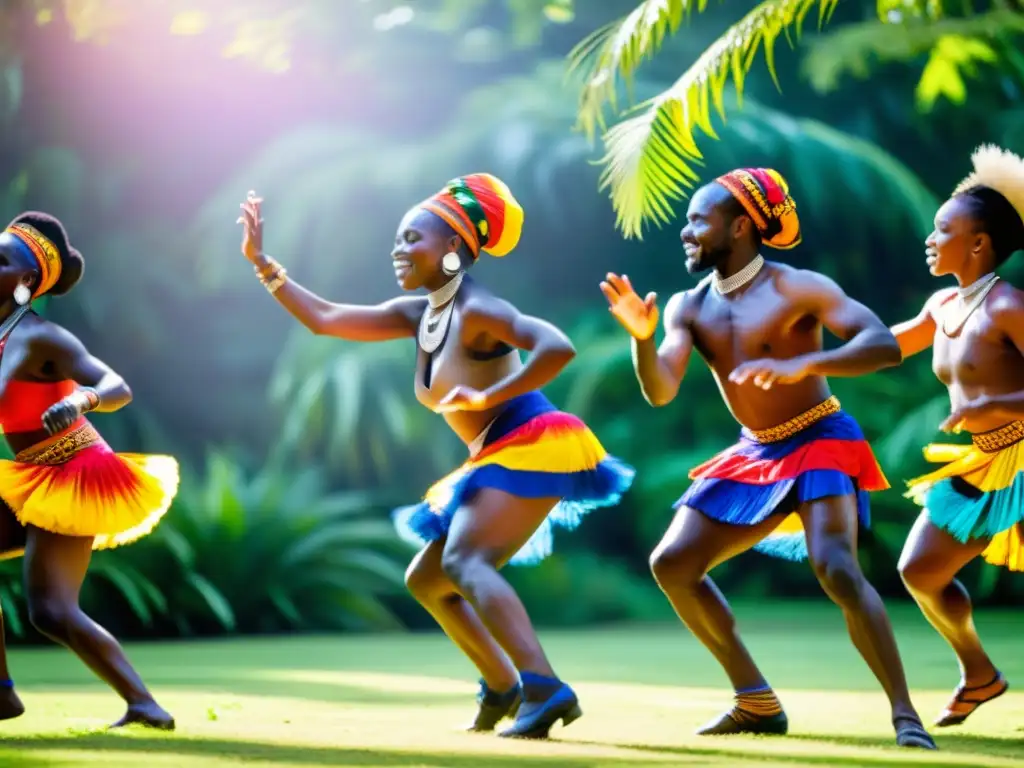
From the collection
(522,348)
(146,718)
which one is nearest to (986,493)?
(522,348)

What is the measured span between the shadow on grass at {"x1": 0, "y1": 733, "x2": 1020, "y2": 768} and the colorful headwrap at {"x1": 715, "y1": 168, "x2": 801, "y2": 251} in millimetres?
1392

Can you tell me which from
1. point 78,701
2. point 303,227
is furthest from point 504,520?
point 303,227

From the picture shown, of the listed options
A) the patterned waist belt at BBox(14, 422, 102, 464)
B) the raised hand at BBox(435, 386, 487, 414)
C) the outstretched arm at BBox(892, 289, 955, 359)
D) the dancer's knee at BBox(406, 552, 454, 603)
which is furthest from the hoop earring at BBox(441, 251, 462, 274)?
the outstretched arm at BBox(892, 289, 955, 359)

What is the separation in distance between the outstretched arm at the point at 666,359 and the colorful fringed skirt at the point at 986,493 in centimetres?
78

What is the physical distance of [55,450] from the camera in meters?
4.25

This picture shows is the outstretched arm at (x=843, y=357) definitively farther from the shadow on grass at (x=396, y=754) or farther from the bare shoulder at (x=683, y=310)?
the shadow on grass at (x=396, y=754)

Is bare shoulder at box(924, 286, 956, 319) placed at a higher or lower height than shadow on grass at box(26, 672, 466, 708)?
higher

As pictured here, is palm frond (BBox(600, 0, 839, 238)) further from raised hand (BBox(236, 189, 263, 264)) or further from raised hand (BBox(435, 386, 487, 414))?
raised hand (BBox(435, 386, 487, 414))

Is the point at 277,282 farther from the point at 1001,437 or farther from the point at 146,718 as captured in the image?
the point at 1001,437

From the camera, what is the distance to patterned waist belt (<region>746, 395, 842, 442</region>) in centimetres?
416

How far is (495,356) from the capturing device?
4285mm

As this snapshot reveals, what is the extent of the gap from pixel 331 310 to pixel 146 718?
128 centimetres

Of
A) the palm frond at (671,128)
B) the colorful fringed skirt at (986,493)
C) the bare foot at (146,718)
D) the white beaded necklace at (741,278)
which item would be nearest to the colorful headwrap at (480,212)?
the white beaded necklace at (741,278)

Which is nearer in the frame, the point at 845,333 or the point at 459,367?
the point at 845,333
